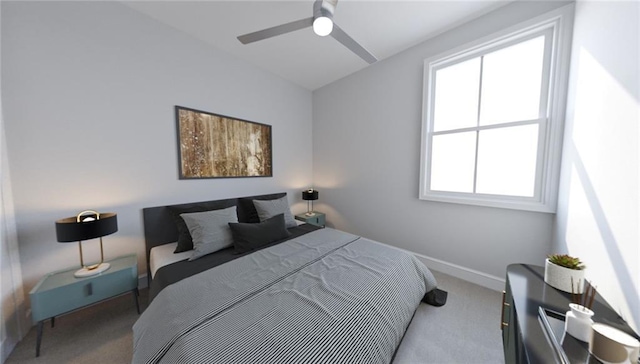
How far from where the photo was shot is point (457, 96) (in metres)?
2.44

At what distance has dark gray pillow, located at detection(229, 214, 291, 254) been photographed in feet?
6.49

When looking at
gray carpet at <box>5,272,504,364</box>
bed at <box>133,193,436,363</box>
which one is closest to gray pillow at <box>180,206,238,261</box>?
bed at <box>133,193,436,363</box>

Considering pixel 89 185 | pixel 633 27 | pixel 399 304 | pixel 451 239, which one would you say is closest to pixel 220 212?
pixel 89 185

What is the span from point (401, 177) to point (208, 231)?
8.22 feet

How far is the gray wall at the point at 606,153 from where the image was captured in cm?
93

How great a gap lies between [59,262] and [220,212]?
1312 millimetres

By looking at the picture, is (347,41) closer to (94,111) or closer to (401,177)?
(401,177)

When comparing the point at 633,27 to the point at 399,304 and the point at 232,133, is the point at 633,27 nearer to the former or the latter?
the point at 399,304

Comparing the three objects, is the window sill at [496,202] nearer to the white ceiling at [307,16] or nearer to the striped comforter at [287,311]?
the striped comforter at [287,311]

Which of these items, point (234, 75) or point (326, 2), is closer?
point (326, 2)

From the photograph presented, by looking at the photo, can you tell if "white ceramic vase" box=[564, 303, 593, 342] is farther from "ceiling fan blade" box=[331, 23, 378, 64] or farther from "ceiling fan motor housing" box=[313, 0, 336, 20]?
"ceiling fan motor housing" box=[313, 0, 336, 20]

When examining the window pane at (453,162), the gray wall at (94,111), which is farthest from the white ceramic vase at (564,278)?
the gray wall at (94,111)

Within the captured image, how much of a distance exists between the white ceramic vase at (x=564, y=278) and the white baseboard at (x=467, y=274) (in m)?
1.11

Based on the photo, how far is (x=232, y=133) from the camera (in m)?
2.76
